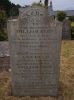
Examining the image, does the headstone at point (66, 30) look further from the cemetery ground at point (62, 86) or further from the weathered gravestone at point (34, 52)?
the weathered gravestone at point (34, 52)

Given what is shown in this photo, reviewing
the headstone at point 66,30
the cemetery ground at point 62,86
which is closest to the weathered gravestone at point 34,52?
the cemetery ground at point 62,86

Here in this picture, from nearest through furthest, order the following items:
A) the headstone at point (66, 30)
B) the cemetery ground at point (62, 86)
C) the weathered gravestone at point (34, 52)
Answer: the weathered gravestone at point (34, 52) → the cemetery ground at point (62, 86) → the headstone at point (66, 30)

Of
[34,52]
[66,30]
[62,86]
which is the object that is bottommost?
[66,30]

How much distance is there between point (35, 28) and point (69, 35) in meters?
13.5

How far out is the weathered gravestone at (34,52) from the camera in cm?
Answer: 642

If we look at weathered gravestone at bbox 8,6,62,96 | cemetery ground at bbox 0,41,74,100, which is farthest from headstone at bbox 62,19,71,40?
weathered gravestone at bbox 8,6,62,96

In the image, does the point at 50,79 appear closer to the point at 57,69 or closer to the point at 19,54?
the point at 57,69

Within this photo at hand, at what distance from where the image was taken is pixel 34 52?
259 inches

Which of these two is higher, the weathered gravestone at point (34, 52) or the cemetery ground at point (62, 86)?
the weathered gravestone at point (34, 52)

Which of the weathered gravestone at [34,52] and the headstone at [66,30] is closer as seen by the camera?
the weathered gravestone at [34,52]

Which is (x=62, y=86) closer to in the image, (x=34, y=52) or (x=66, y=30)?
(x=34, y=52)

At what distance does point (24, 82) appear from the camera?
6730 mm

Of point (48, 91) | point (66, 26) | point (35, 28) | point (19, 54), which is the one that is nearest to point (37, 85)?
point (48, 91)

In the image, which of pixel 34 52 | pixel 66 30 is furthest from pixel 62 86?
pixel 66 30
